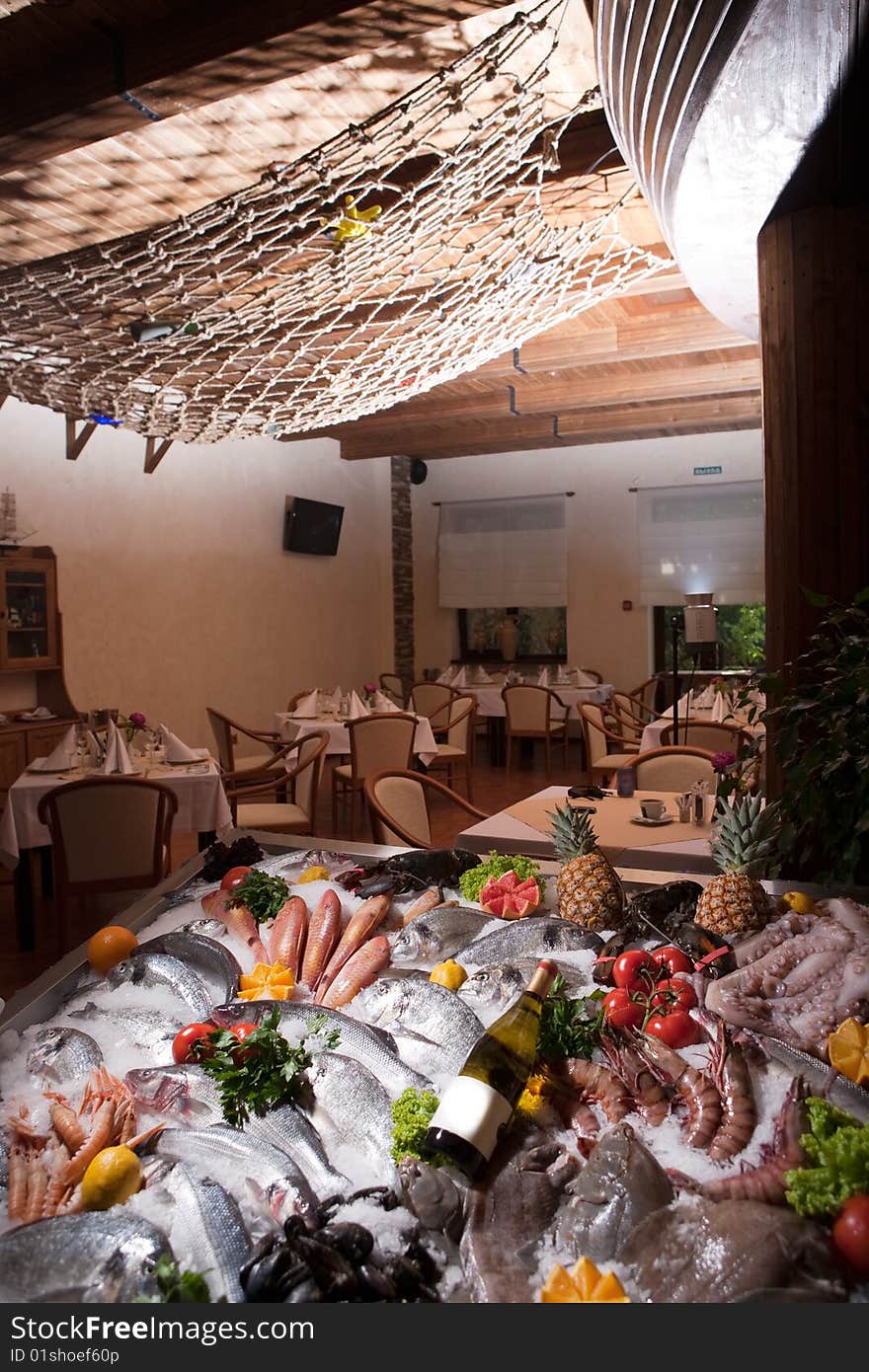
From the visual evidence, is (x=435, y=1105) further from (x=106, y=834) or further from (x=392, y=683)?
(x=392, y=683)

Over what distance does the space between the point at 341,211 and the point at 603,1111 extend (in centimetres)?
267

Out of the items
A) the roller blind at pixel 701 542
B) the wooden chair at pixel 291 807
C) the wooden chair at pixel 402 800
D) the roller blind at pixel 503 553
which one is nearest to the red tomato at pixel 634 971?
the wooden chair at pixel 402 800

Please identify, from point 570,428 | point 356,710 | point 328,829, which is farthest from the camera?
point 570,428

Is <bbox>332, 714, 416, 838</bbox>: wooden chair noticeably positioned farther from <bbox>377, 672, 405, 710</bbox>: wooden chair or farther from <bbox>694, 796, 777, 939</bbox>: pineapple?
<bbox>377, 672, 405, 710</bbox>: wooden chair

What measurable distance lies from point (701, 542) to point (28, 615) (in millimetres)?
6174

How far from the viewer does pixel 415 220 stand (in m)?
2.62

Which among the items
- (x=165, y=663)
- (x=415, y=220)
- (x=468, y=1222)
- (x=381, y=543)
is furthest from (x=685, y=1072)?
(x=381, y=543)

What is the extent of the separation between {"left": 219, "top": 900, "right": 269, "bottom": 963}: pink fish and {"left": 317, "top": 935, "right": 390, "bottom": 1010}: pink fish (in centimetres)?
16

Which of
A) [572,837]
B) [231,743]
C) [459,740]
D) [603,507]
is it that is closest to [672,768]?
[572,837]

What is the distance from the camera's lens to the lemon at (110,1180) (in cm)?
101

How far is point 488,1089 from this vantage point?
105 cm

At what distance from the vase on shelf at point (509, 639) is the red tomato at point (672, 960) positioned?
28.8ft

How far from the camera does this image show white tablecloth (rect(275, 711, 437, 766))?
5922mm

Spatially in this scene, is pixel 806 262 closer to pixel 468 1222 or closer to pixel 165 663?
pixel 468 1222
